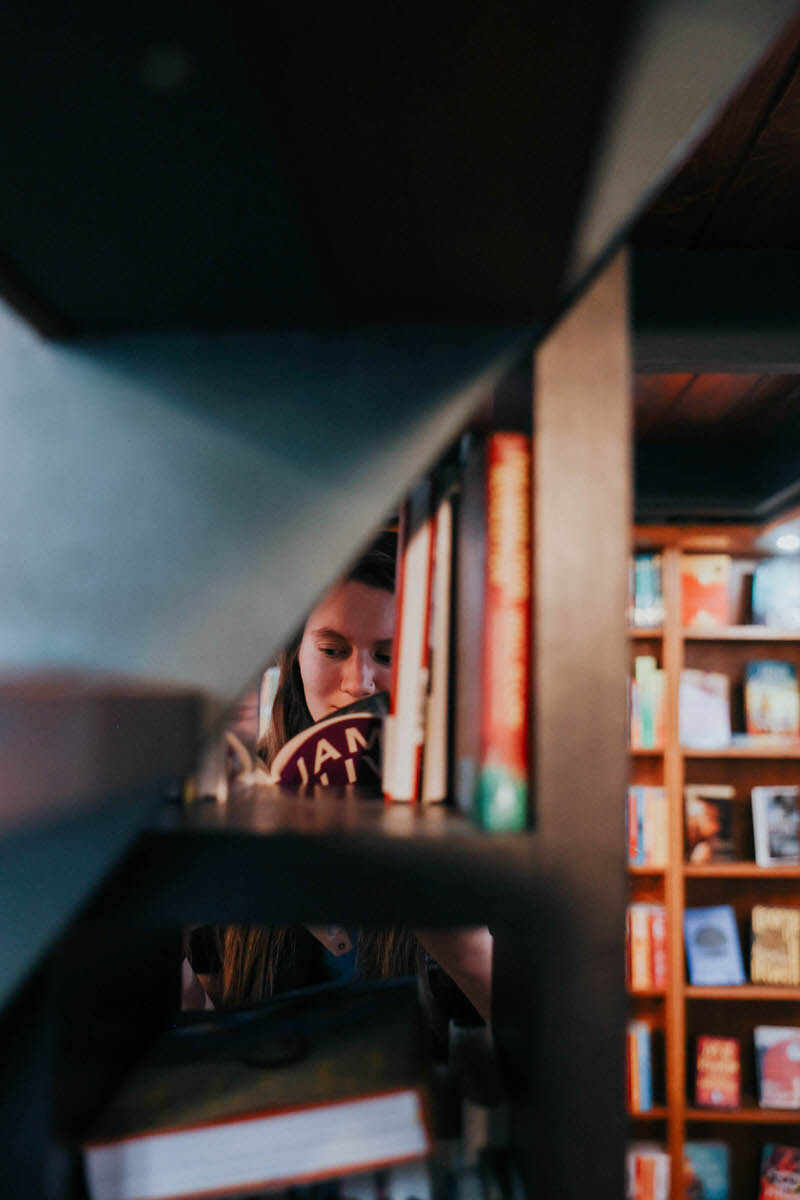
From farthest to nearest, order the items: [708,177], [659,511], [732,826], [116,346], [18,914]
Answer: [732,826]
[659,511]
[708,177]
[116,346]
[18,914]

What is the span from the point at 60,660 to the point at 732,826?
308 cm

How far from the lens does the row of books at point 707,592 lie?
3.10 metres

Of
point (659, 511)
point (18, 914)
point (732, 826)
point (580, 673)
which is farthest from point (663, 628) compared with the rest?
point (18, 914)

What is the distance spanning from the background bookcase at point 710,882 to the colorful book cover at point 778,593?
0.18ft

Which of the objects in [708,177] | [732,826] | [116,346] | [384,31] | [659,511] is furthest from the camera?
[732,826]

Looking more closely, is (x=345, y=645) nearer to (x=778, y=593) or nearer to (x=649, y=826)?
(x=649, y=826)

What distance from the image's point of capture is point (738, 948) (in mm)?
2977

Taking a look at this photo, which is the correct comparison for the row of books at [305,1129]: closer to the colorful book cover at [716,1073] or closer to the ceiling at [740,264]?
the ceiling at [740,264]

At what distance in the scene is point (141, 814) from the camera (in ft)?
1.43

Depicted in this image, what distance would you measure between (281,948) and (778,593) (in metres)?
2.62

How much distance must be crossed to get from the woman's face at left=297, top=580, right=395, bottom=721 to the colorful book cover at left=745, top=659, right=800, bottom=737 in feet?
7.30

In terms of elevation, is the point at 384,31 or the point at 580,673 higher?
the point at 384,31

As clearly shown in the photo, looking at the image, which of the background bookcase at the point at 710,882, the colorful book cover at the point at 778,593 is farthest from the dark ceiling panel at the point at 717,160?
the colorful book cover at the point at 778,593

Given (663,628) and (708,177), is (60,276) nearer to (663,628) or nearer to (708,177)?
(708,177)
